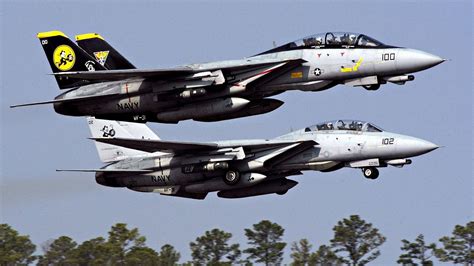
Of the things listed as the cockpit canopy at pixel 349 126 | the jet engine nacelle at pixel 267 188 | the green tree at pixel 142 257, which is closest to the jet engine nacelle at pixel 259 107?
the cockpit canopy at pixel 349 126

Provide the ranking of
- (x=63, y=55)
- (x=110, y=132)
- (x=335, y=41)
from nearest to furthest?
(x=335, y=41), (x=63, y=55), (x=110, y=132)

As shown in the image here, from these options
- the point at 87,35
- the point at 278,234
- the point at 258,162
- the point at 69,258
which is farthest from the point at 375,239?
the point at 87,35

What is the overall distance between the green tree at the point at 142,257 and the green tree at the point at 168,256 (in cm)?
156

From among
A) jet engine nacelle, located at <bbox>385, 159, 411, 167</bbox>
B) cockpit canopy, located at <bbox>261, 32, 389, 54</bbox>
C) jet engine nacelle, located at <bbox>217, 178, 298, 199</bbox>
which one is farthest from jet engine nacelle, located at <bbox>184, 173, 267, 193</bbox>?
cockpit canopy, located at <bbox>261, 32, 389, 54</bbox>

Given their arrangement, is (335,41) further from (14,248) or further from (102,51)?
(14,248)

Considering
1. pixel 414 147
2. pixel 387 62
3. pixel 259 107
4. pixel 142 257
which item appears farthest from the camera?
pixel 142 257

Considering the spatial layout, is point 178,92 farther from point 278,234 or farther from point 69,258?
point 278,234

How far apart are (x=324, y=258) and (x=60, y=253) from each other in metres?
11.2

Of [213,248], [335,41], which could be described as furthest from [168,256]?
[335,41]

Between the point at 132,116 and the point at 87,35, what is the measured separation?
182 inches

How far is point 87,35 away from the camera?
4384cm

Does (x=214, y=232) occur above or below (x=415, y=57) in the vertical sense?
above

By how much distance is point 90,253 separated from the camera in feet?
185

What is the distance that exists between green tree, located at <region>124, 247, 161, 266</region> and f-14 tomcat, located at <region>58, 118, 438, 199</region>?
8089 millimetres
